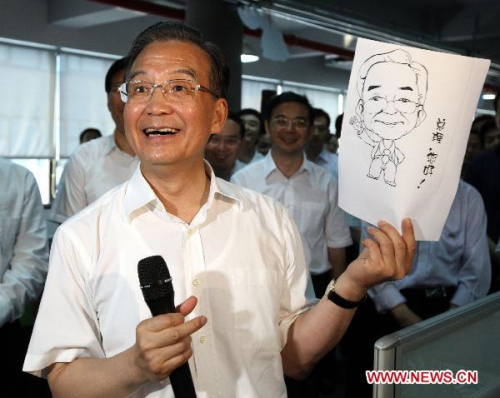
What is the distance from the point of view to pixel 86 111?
8.30 m

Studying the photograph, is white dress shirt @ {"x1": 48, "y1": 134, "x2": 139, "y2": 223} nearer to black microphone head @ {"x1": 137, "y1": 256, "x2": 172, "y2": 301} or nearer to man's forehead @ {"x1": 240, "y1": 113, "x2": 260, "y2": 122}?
black microphone head @ {"x1": 137, "y1": 256, "x2": 172, "y2": 301}

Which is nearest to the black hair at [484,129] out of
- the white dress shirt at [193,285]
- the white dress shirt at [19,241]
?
the white dress shirt at [19,241]

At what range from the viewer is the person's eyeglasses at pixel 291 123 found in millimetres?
3100

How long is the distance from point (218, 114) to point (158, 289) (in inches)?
22.3

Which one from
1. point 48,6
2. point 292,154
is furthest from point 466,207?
point 48,6

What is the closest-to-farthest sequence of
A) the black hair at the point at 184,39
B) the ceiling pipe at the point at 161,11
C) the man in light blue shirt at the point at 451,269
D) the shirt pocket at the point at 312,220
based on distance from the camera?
the black hair at the point at 184,39 → the man in light blue shirt at the point at 451,269 → the shirt pocket at the point at 312,220 → the ceiling pipe at the point at 161,11

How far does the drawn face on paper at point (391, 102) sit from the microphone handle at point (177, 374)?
0.49m

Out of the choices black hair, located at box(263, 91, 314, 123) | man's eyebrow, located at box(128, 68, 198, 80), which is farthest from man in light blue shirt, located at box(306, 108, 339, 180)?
man's eyebrow, located at box(128, 68, 198, 80)

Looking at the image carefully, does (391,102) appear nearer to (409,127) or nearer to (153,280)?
(409,127)

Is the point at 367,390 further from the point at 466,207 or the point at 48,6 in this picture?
the point at 48,6

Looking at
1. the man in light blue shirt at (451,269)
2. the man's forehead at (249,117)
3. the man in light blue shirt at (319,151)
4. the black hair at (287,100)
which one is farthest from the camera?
the man's forehead at (249,117)

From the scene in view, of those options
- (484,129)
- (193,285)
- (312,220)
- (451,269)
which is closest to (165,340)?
(193,285)

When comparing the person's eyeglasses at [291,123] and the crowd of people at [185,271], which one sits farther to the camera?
the person's eyeglasses at [291,123]

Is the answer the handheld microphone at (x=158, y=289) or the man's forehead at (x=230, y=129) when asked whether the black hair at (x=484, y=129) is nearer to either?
the man's forehead at (x=230, y=129)
